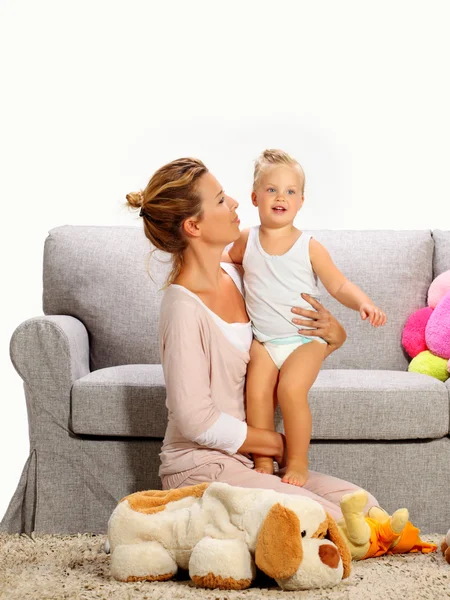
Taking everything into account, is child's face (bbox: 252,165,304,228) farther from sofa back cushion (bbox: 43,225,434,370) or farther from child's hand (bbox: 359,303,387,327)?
sofa back cushion (bbox: 43,225,434,370)

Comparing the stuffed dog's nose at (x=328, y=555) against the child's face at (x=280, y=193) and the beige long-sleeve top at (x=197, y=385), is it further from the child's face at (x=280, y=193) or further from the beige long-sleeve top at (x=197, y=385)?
the child's face at (x=280, y=193)

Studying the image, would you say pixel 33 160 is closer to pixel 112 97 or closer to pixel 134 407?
pixel 112 97

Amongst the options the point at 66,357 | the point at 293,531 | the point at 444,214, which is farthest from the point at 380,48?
the point at 293,531

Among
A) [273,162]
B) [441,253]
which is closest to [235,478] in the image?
[273,162]

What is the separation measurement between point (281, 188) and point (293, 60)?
176cm

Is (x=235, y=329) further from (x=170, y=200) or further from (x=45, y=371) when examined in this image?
(x=45, y=371)

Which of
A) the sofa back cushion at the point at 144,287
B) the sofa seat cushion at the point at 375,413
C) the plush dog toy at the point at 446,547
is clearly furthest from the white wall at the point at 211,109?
the plush dog toy at the point at 446,547

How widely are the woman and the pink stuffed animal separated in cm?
85

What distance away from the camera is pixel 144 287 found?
3188 millimetres

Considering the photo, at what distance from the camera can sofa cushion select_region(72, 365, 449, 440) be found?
2.59 metres

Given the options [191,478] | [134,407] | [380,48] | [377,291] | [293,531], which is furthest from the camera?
[380,48]

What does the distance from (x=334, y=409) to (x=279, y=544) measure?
87 cm

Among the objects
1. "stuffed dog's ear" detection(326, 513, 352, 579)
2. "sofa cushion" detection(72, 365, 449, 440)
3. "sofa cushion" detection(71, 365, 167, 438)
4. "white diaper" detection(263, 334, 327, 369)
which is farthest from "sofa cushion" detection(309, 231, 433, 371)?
"stuffed dog's ear" detection(326, 513, 352, 579)

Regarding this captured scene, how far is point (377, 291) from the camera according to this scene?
128 inches
